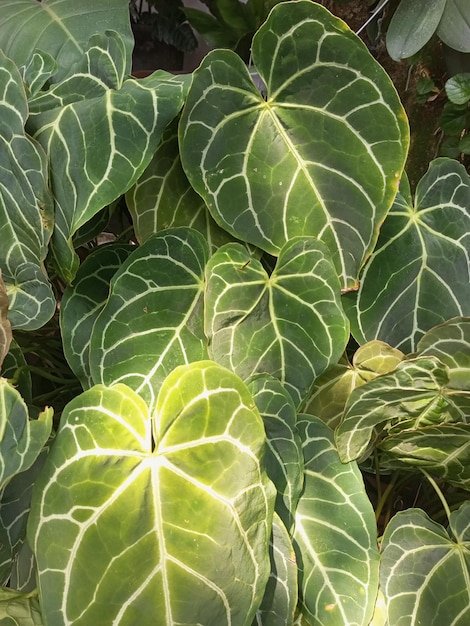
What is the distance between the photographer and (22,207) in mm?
699

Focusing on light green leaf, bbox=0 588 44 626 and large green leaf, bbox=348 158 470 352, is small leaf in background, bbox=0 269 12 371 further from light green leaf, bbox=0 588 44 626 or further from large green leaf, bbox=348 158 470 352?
large green leaf, bbox=348 158 470 352

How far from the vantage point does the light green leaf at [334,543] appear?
2.20 feet

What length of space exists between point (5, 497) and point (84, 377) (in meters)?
0.18

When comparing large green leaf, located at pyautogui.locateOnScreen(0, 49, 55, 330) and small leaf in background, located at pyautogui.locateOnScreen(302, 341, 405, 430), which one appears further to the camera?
small leaf in background, located at pyautogui.locateOnScreen(302, 341, 405, 430)

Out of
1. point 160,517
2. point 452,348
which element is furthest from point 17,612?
point 452,348

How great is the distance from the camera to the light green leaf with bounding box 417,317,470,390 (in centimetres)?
69

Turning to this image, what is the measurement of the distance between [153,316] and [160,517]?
27 cm

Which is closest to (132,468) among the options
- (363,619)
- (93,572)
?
(93,572)

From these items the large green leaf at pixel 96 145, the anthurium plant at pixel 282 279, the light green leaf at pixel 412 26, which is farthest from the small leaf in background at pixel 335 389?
the light green leaf at pixel 412 26

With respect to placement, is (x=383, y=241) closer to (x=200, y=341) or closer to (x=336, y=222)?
(x=336, y=222)

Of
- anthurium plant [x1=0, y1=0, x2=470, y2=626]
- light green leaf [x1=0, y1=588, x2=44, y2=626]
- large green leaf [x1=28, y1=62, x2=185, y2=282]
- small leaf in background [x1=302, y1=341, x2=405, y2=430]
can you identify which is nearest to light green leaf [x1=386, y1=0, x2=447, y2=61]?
anthurium plant [x1=0, y1=0, x2=470, y2=626]

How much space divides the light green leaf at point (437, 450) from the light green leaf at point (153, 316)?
0.29 metres

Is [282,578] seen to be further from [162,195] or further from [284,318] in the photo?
[162,195]

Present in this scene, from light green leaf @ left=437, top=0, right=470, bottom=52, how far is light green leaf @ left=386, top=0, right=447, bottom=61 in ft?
0.04
